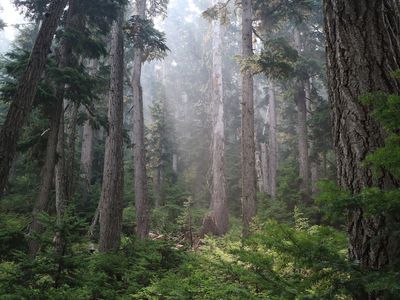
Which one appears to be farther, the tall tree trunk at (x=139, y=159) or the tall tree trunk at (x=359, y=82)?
the tall tree trunk at (x=139, y=159)

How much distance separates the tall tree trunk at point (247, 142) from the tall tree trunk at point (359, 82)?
8.36 m

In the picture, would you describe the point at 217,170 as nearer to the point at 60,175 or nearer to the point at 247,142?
the point at 247,142

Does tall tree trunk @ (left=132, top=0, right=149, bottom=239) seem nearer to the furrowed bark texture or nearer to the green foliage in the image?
the green foliage

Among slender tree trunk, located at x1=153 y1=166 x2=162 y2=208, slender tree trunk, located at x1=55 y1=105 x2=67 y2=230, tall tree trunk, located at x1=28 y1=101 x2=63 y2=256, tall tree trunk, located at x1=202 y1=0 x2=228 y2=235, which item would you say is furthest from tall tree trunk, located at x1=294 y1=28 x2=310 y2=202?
tall tree trunk, located at x1=28 y1=101 x2=63 y2=256

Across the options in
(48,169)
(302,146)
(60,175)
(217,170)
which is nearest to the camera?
(48,169)

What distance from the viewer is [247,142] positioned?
12.0 metres

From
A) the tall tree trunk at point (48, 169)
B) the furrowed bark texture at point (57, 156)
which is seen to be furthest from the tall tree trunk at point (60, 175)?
the tall tree trunk at point (48, 169)

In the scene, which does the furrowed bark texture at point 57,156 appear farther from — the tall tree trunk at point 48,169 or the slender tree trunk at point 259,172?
the slender tree trunk at point 259,172

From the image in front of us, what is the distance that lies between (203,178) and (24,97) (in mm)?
25997

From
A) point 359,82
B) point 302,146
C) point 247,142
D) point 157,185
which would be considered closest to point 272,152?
point 302,146

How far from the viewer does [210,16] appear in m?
15.1

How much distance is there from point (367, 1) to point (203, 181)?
29.7 meters

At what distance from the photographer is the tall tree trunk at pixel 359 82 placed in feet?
8.46

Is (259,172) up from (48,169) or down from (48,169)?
up
